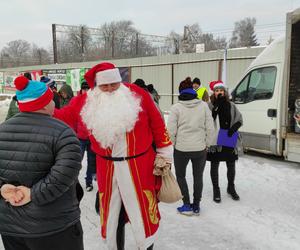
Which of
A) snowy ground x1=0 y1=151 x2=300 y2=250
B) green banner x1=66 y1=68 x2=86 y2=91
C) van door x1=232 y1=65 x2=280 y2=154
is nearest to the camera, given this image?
snowy ground x1=0 y1=151 x2=300 y2=250

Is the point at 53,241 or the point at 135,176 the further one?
the point at 135,176

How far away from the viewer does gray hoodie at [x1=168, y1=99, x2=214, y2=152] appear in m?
4.44

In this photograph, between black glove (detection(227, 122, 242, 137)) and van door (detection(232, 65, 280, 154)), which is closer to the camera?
black glove (detection(227, 122, 242, 137))

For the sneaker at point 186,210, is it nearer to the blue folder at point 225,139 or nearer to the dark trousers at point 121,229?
the blue folder at point 225,139

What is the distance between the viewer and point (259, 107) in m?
7.66

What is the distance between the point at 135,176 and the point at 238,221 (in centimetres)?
208

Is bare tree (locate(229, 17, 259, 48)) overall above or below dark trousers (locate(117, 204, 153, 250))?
above

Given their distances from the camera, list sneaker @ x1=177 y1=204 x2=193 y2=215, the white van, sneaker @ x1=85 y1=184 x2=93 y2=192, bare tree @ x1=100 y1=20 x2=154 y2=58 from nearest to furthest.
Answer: sneaker @ x1=177 y1=204 x2=193 y2=215, sneaker @ x1=85 y1=184 x2=93 y2=192, the white van, bare tree @ x1=100 y1=20 x2=154 y2=58

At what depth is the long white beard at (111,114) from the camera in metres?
2.90

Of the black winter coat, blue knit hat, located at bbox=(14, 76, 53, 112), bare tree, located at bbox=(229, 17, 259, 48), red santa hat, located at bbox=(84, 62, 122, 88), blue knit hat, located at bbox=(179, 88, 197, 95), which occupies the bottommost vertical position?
the black winter coat

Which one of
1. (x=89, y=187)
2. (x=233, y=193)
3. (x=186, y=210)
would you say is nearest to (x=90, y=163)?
(x=89, y=187)

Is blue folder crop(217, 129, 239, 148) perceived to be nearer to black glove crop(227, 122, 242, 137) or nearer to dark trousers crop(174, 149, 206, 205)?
black glove crop(227, 122, 242, 137)

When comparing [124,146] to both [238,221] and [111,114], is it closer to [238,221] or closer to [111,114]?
[111,114]

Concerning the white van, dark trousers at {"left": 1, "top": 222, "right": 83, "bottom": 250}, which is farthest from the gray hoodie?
the white van
